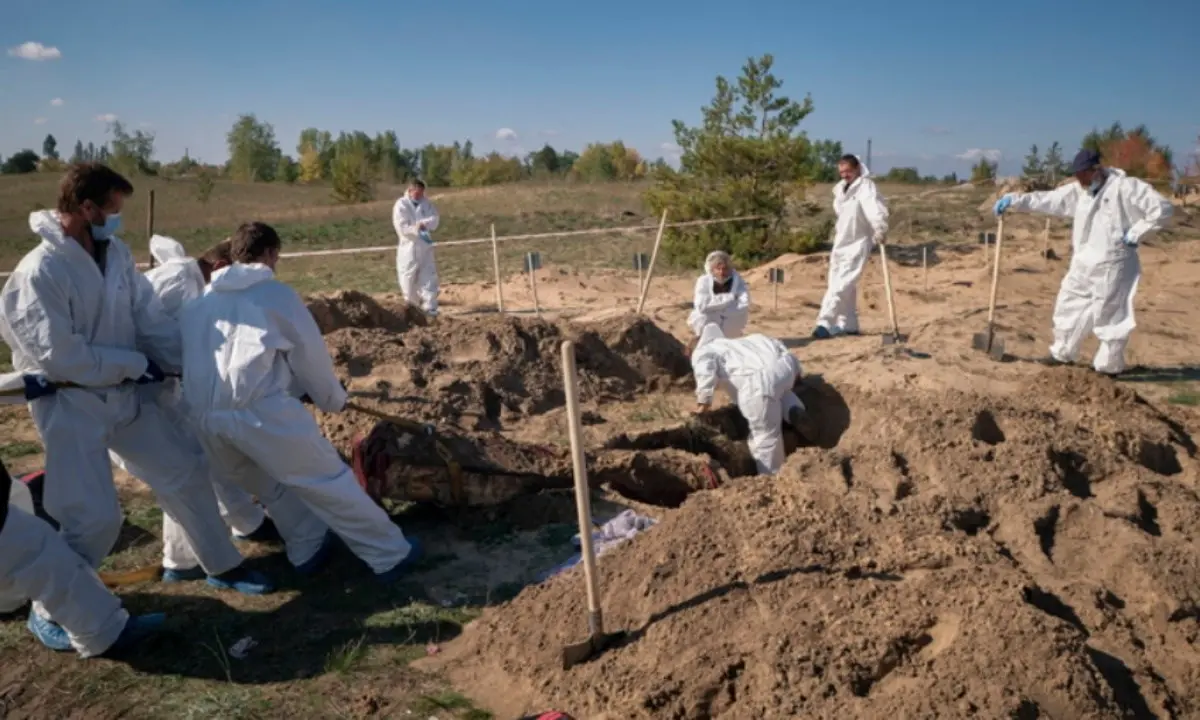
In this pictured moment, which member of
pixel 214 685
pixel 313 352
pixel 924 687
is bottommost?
pixel 214 685

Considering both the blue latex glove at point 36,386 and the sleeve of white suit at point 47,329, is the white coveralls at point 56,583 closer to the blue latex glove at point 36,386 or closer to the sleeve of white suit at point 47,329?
the blue latex glove at point 36,386

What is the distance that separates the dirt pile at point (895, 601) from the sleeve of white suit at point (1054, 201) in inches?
166

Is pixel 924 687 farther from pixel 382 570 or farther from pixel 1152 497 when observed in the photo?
pixel 382 570

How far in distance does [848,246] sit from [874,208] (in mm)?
546

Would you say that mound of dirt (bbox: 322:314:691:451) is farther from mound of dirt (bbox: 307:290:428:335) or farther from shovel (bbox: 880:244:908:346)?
shovel (bbox: 880:244:908:346)

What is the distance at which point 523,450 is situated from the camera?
17.7 ft

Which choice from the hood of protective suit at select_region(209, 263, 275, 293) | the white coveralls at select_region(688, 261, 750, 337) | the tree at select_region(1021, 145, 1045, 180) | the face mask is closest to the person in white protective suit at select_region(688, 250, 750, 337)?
the white coveralls at select_region(688, 261, 750, 337)

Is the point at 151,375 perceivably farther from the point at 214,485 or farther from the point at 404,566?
the point at 404,566

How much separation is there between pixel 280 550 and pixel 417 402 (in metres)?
2.13

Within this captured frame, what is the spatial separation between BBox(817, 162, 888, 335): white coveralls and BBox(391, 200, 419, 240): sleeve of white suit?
530cm

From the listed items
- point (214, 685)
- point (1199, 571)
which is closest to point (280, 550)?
point (214, 685)

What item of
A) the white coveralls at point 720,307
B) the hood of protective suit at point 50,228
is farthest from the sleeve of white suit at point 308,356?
the white coveralls at point 720,307

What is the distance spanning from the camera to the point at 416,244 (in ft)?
39.0

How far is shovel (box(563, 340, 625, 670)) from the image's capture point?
3.22 m
